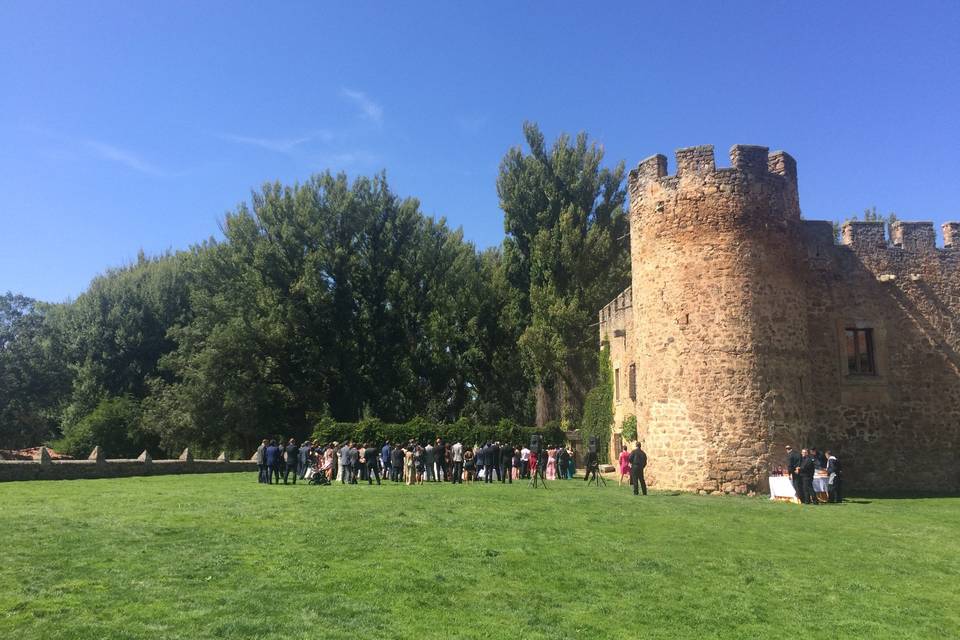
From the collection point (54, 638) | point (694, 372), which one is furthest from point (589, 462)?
point (54, 638)

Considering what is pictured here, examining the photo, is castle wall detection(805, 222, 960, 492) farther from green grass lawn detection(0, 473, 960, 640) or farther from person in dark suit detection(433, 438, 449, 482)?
person in dark suit detection(433, 438, 449, 482)

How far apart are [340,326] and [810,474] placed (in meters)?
27.1

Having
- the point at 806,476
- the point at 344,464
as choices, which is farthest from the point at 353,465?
the point at 806,476

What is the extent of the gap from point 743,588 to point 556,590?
2.58 meters

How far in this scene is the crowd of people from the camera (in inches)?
893

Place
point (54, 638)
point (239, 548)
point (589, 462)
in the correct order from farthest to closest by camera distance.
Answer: point (589, 462)
point (239, 548)
point (54, 638)

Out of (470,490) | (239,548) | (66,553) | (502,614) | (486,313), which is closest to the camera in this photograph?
(502,614)

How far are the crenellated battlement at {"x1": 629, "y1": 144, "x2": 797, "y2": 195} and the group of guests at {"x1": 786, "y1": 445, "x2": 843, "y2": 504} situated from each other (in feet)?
25.7

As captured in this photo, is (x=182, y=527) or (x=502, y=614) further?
(x=182, y=527)

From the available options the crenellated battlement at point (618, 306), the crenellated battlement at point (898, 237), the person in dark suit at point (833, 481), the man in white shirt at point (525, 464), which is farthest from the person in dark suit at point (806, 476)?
the crenellated battlement at point (618, 306)

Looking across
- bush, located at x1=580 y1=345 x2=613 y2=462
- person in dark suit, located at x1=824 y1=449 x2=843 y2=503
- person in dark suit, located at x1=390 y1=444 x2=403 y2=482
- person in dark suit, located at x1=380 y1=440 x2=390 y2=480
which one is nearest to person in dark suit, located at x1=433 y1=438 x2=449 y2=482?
person in dark suit, located at x1=390 y1=444 x2=403 y2=482

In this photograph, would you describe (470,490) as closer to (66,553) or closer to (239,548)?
(239,548)

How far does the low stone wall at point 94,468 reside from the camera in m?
21.0

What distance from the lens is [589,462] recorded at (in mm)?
23906
